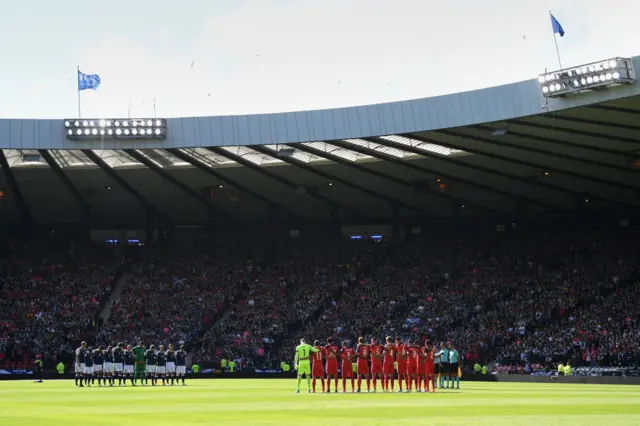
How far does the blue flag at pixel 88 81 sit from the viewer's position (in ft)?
155

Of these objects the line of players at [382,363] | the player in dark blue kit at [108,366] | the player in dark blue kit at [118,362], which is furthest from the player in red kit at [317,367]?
the player in dark blue kit at [108,366]

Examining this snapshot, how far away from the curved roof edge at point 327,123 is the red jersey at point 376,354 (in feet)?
45.4

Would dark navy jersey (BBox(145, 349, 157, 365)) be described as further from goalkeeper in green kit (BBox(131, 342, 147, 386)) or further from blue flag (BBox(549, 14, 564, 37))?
blue flag (BBox(549, 14, 564, 37))

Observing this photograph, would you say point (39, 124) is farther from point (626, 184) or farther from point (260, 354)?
point (626, 184)

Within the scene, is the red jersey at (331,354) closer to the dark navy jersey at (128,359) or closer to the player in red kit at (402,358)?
the player in red kit at (402,358)

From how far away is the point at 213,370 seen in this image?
53719mm

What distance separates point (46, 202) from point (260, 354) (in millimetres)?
16620

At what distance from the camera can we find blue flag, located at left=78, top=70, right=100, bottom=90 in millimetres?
47156

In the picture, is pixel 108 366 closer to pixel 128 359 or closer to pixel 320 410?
pixel 128 359

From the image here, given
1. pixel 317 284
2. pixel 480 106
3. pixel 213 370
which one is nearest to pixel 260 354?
pixel 213 370

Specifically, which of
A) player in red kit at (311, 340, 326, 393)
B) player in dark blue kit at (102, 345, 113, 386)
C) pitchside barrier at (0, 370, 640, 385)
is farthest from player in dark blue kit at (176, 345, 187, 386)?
player in red kit at (311, 340, 326, 393)

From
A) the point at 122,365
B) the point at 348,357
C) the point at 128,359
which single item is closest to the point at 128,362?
the point at 128,359

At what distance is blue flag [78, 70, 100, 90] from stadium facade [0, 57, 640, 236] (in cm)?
239

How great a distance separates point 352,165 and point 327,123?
668 cm
